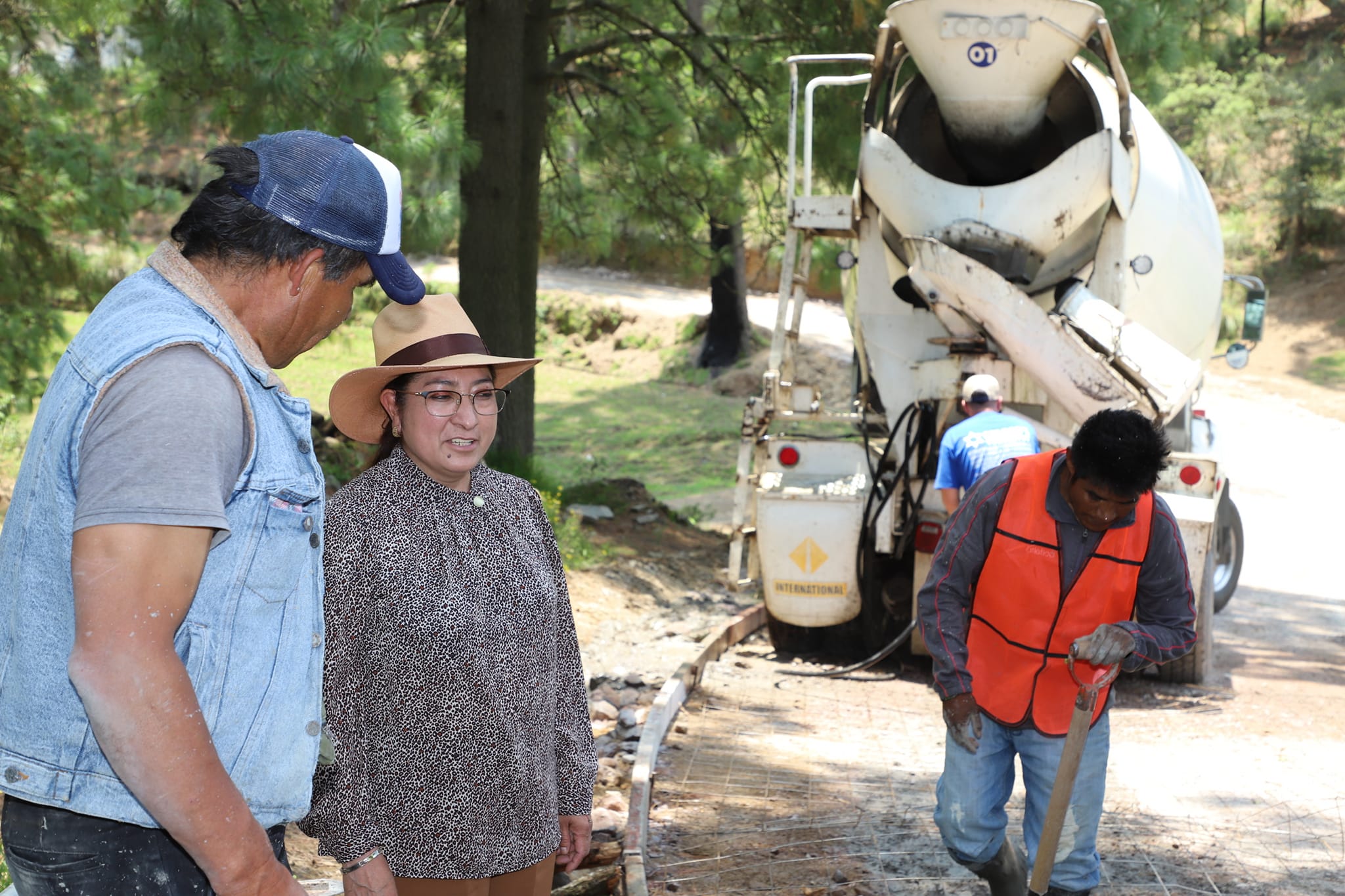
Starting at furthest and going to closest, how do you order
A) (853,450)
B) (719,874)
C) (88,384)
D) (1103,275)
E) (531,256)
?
(531,256), (853,450), (1103,275), (719,874), (88,384)

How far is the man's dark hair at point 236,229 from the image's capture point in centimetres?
200

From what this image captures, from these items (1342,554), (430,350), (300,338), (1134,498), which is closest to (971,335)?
(1134,498)

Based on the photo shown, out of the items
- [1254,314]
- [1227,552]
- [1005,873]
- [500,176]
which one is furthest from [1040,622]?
[500,176]

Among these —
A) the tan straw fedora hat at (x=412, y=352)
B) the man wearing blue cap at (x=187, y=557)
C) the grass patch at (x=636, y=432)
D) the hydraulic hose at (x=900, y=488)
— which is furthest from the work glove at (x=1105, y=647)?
the grass patch at (x=636, y=432)

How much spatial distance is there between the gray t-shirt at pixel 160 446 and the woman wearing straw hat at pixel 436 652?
2.81 feet

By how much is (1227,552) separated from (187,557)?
352 inches

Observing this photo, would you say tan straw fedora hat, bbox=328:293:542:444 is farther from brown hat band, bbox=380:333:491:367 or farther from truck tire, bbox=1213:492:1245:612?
truck tire, bbox=1213:492:1245:612

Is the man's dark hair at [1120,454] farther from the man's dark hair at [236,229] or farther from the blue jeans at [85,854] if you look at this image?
the blue jeans at [85,854]

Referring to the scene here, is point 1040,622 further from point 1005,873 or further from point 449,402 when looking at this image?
point 449,402

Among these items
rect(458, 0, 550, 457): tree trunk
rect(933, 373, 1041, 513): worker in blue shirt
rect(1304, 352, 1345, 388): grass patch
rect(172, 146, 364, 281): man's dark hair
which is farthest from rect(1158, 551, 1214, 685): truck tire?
rect(1304, 352, 1345, 388): grass patch

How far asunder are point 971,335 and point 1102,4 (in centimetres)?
294

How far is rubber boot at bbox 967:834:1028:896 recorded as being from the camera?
13.0ft

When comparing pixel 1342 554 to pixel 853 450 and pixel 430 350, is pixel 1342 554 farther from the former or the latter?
pixel 430 350

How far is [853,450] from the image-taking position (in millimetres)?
7594
